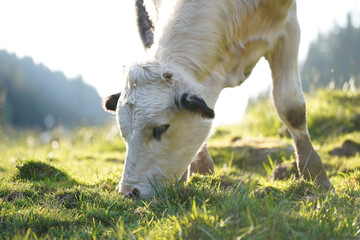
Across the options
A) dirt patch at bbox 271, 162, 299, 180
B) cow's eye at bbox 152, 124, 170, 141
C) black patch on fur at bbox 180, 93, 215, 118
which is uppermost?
black patch on fur at bbox 180, 93, 215, 118

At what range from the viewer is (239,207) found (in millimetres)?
2240

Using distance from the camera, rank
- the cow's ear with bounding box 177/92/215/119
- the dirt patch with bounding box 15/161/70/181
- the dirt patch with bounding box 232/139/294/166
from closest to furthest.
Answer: the cow's ear with bounding box 177/92/215/119
the dirt patch with bounding box 15/161/70/181
the dirt patch with bounding box 232/139/294/166

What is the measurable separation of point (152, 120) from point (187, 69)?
637 mm

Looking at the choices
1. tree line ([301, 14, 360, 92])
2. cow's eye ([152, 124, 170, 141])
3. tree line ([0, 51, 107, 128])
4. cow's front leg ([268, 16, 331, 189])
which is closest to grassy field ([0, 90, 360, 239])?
cow's eye ([152, 124, 170, 141])

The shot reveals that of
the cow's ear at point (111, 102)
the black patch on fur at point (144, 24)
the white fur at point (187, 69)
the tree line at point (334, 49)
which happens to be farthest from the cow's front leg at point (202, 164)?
the tree line at point (334, 49)

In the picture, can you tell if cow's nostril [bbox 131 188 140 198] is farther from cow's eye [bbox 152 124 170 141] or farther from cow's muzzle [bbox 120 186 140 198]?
cow's eye [bbox 152 124 170 141]

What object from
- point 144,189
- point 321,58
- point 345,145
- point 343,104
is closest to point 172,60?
point 144,189

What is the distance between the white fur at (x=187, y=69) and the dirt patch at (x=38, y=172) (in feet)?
3.82

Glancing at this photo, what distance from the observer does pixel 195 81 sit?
3668 millimetres

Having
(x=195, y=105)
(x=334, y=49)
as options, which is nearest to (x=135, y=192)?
(x=195, y=105)

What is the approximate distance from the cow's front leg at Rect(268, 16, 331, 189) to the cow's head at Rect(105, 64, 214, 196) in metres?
1.40

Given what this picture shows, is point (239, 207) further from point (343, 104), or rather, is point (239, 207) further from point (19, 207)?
point (343, 104)

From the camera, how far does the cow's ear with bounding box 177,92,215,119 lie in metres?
3.23

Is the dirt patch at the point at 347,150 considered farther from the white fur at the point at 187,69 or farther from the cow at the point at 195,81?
the white fur at the point at 187,69
